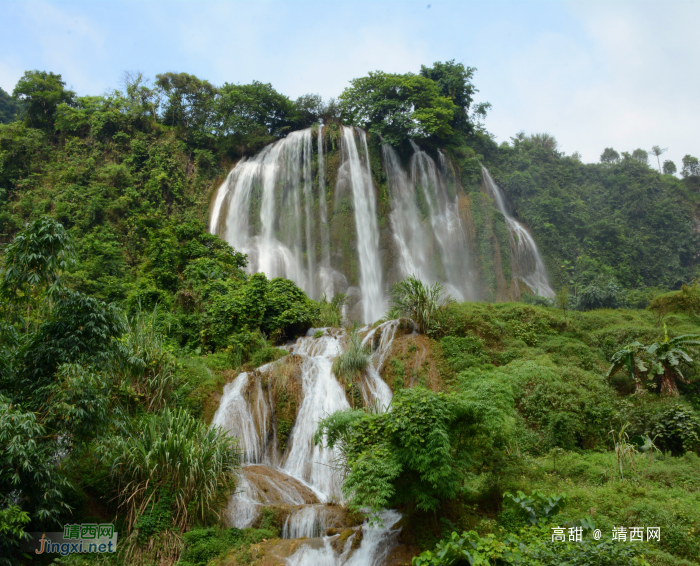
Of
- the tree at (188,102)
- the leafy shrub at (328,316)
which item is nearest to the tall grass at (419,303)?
the leafy shrub at (328,316)

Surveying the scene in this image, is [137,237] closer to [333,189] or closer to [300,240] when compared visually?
[300,240]

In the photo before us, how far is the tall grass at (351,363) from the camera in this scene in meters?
11.4

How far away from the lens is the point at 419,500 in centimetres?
633

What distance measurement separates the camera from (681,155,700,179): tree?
36.2 m

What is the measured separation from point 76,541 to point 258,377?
16.6 feet

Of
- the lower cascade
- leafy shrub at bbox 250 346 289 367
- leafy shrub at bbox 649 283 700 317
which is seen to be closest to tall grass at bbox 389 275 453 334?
the lower cascade

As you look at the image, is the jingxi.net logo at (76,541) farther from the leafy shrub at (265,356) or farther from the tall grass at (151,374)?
the leafy shrub at (265,356)

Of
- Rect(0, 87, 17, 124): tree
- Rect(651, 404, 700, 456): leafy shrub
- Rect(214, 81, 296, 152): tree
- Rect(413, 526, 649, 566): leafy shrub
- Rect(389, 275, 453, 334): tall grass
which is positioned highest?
Rect(0, 87, 17, 124): tree

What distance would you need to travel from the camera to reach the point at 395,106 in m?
25.6

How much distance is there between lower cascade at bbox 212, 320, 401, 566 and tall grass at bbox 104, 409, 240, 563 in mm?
661

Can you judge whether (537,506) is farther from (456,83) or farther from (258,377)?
(456,83)

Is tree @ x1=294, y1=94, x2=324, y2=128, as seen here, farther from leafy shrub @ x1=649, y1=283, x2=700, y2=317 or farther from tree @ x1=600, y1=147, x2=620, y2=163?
tree @ x1=600, y1=147, x2=620, y2=163

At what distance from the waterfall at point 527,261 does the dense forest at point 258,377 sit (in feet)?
5.38

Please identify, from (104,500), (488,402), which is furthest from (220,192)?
(488,402)
